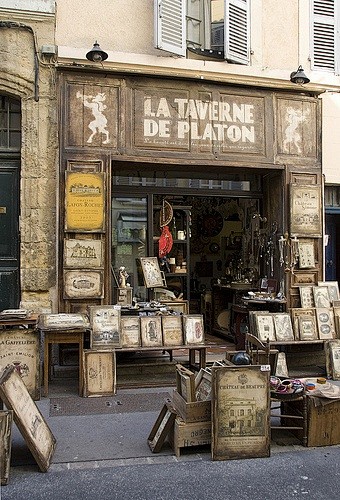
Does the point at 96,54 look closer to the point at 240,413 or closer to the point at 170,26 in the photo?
the point at 170,26

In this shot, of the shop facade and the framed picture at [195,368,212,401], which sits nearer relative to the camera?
the framed picture at [195,368,212,401]

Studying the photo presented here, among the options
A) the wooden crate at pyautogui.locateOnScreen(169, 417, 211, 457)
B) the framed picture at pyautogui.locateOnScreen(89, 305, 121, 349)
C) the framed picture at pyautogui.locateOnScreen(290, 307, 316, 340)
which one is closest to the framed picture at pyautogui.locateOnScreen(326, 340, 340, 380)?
the framed picture at pyautogui.locateOnScreen(290, 307, 316, 340)

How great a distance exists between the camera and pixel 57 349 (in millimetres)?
7527

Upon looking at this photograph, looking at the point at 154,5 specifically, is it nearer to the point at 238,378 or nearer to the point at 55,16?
the point at 55,16

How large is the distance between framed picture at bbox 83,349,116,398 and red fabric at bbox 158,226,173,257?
284 cm

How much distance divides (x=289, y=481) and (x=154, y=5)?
22.6ft

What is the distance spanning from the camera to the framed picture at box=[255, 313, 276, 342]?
7602mm

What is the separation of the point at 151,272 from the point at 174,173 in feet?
5.69

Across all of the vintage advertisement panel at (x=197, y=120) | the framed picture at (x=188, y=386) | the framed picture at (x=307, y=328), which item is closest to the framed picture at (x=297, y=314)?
the framed picture at (x=307, y=328)

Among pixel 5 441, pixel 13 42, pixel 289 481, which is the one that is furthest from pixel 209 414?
pixel 13 42

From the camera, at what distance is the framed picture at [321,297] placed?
8.33 meters

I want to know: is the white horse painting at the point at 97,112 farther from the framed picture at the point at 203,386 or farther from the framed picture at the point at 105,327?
the framed picture at the point at 203,386

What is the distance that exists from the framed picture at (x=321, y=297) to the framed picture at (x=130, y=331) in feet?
9.88

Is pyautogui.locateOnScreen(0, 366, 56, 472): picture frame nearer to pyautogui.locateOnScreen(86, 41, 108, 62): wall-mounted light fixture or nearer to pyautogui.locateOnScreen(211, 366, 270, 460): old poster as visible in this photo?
pyautogui.locateOnScreen(211, 366, 270, 460): old poster
